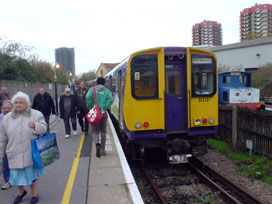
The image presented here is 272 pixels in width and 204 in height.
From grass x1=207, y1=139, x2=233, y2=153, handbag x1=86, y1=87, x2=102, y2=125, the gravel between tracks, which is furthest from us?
grass x1=207, y1=139, x2=233, y2=153

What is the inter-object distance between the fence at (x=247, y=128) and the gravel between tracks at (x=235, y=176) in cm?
81

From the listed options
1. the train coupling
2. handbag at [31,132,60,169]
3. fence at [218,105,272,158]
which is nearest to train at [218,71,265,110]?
fence at [218,105,272,158]

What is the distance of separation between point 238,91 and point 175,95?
9.47m

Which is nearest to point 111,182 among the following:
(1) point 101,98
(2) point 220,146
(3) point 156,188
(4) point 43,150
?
(3) point 156,188

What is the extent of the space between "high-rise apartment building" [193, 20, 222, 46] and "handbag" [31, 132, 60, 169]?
158448 mm

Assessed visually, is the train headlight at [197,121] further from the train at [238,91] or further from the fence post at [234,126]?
the train at [238,91]

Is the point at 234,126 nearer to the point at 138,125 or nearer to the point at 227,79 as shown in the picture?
the point at 138,125

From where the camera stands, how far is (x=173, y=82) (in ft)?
21.9

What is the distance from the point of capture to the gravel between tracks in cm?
560

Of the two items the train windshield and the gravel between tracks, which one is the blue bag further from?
the gravel between tracks

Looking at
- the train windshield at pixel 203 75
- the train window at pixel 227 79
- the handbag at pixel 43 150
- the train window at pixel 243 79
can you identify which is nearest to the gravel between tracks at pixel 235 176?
the train windshield at pixel 203 75

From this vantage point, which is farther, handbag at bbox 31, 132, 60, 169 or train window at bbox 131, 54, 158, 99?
train window at bbox 131, 54, 158, 99

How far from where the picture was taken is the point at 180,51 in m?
6.52

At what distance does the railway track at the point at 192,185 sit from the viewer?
5.33 meters
